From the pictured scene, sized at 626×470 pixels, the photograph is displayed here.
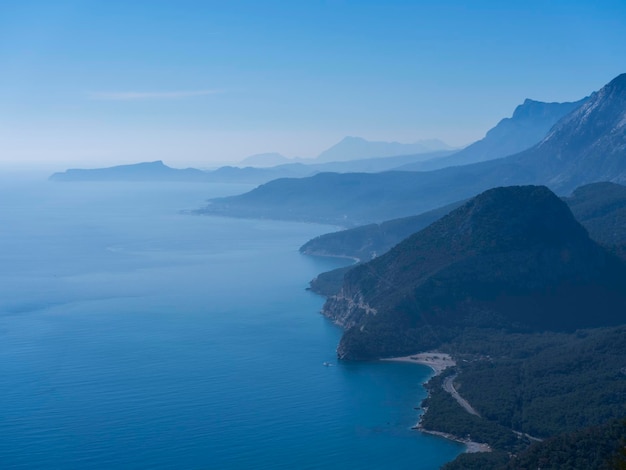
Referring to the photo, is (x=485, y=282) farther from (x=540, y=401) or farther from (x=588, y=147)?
(x=588, y=147)

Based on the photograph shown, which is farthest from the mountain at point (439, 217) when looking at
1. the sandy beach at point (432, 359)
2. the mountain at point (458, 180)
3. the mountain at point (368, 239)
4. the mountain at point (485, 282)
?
the mountain at point (458, 180)

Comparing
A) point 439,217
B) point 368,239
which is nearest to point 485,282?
point 439,217

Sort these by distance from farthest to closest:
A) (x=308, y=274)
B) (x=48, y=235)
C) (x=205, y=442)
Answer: (x=48, y=235) → (x=308, y=274) → (x=205, y=442)

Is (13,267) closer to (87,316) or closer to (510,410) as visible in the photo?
(87,316)

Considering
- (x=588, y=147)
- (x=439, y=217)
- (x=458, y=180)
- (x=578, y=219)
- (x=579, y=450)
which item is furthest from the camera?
(x=458, y=180)

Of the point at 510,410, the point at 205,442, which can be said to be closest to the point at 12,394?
the point at 205,442

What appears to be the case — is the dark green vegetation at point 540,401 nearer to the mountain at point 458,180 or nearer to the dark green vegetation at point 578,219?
the dark green vegetation at point 578,219
